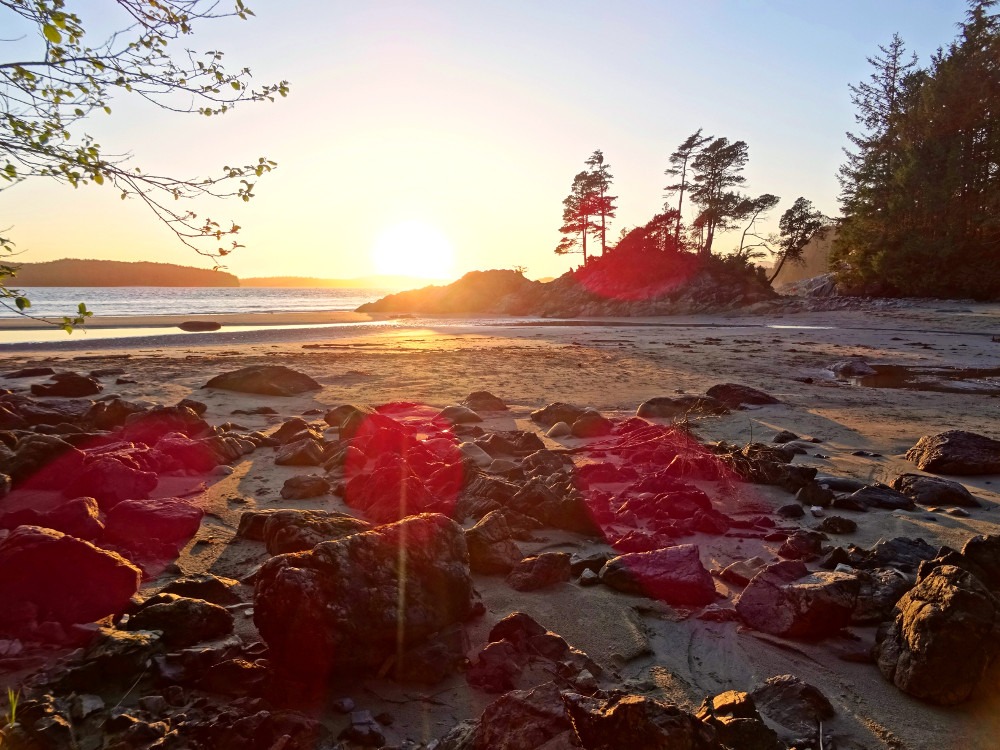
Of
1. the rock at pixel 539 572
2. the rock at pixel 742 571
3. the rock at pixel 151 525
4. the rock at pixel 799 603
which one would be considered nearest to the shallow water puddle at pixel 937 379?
the rock at pixel 742 571

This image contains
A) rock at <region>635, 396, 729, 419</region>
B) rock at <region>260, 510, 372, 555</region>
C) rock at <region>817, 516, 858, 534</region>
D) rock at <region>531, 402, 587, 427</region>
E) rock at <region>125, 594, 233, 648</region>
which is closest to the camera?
rock at <region>125, 594, 233, 648</region>

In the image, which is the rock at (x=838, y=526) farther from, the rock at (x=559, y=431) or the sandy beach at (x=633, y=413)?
the rock at (x=559, y=431)

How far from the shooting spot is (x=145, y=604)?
3055 millimetres

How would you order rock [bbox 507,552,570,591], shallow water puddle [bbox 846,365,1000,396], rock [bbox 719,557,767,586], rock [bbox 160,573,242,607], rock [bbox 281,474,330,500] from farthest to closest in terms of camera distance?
shallow water puddle [bbox 846,365,1000,396] < rock [bbox 281,474,330,500] < rock [bbox 719,557,767,586] < rock [bbox 507,552,570,591] < rock [bbox 160,573,242,607]

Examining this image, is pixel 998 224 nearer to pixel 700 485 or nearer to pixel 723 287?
pixel 723 287

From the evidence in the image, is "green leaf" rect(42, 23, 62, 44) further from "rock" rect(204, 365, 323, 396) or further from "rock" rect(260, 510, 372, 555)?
"rock" rect(204, 365, 323, 396)

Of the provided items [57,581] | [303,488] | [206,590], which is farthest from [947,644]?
[303,488]

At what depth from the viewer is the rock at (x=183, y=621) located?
2883 mm

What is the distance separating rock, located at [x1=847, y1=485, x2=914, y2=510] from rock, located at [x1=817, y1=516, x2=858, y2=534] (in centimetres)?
59

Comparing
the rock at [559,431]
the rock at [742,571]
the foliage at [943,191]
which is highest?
the foliage at [943,191]

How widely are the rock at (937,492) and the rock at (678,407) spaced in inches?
126

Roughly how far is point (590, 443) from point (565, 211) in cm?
5334

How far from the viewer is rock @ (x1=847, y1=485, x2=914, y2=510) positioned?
16.3ft

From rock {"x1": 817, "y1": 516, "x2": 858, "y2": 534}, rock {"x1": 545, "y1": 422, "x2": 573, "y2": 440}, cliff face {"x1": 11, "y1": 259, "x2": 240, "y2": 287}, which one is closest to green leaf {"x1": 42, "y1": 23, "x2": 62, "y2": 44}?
rock {"x1": 817, "y1": 516, "x2": 858, "y2": 534}
